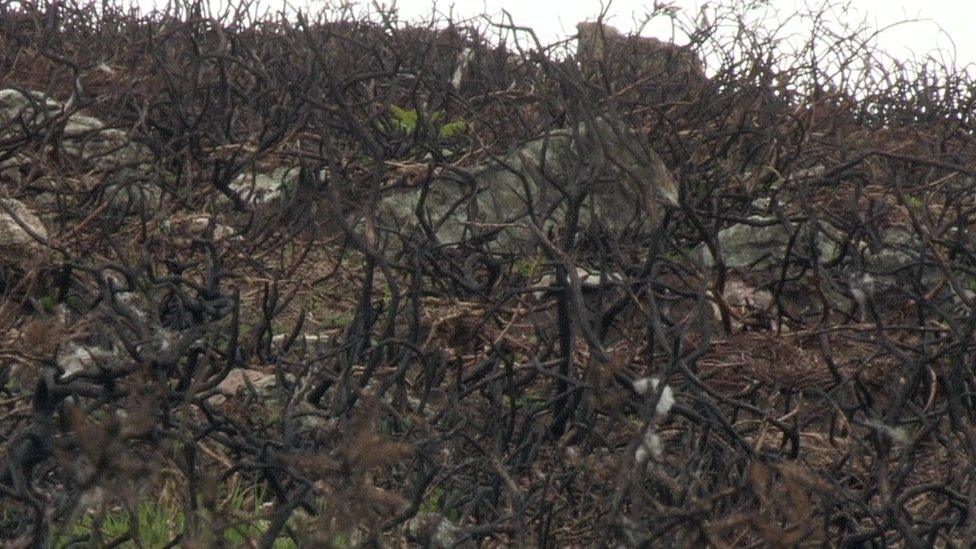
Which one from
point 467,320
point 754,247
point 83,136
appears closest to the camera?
point 467,320

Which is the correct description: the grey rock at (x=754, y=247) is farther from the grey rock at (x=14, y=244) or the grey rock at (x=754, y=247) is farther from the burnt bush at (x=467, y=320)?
the grey rock at (x=14, y=244)

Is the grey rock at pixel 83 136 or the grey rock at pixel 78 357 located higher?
the grey rock at pixel 83 136

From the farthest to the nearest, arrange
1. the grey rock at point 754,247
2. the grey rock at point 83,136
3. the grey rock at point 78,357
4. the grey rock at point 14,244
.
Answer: the grey rock at point 754,247 < the grey rock at point 83,136 < the grey rock at point 14,244 < the grey rock at point 78,357

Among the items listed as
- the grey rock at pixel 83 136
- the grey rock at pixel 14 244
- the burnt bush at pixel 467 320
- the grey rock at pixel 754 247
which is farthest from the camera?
the grey rock at pixel 754 247

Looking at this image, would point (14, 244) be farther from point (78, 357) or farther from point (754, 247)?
point (754, 247)

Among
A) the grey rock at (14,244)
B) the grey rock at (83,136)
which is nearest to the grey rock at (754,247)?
the grey rock at (83,136)

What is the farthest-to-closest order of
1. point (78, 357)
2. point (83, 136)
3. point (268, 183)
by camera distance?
point (268, 183), point (83, 136), point (78, 357)

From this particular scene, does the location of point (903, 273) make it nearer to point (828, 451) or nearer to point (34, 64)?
point (828, 451)

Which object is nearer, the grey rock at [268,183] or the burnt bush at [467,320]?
the burnt bush at [467,320]

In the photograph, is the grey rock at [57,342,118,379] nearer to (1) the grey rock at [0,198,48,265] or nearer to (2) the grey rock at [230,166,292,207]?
(1) the grey rock at [0,198,48,265]

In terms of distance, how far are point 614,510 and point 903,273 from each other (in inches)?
121

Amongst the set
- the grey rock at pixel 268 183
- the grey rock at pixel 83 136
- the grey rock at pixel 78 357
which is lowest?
the grey rock at pixel 78 357

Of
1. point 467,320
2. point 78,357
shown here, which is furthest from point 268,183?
point 78,357

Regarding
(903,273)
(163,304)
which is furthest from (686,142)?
(163,304)
